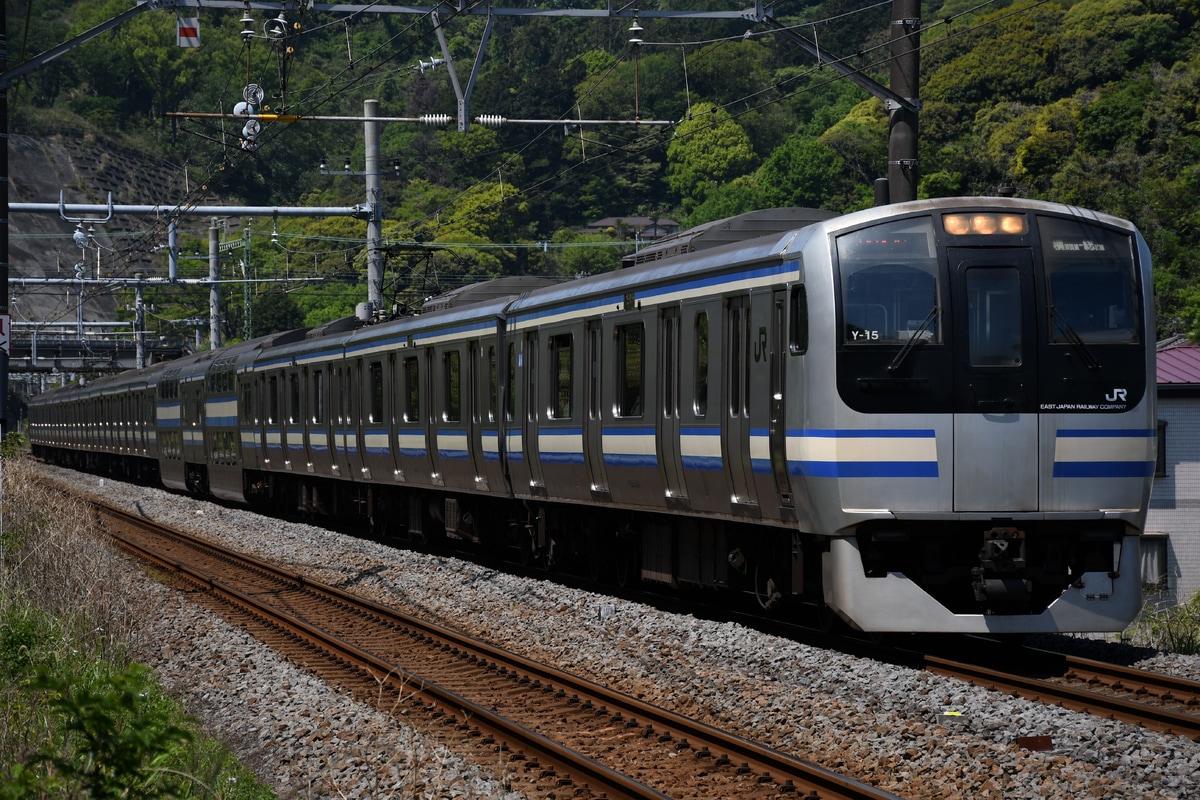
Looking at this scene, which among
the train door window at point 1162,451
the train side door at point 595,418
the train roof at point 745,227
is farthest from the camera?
the train door window at point 1162,451

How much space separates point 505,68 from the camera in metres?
109

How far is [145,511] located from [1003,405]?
24863 mm

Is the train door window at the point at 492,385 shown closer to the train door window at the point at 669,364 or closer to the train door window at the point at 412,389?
the train door window at the point at 412,389

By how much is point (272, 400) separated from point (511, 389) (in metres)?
11.5

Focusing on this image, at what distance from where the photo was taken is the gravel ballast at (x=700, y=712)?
302 inches

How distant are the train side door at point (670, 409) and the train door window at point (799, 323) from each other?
2229 millimetres

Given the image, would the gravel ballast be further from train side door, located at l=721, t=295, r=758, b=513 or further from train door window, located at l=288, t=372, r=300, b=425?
train door window, located at l=288, t=372, r=300, b=425

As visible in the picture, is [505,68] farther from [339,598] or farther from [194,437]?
[339,598]

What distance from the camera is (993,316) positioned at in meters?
10.6

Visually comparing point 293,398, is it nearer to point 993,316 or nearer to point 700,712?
point 993,316

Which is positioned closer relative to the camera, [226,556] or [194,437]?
[226,556]

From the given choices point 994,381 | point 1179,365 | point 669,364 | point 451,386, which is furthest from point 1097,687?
point 1179,365

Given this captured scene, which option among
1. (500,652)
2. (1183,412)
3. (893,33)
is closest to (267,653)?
(500,652)

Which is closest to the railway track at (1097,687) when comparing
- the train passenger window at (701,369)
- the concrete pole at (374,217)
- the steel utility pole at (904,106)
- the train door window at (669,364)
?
the train passenger window at (701,369)
